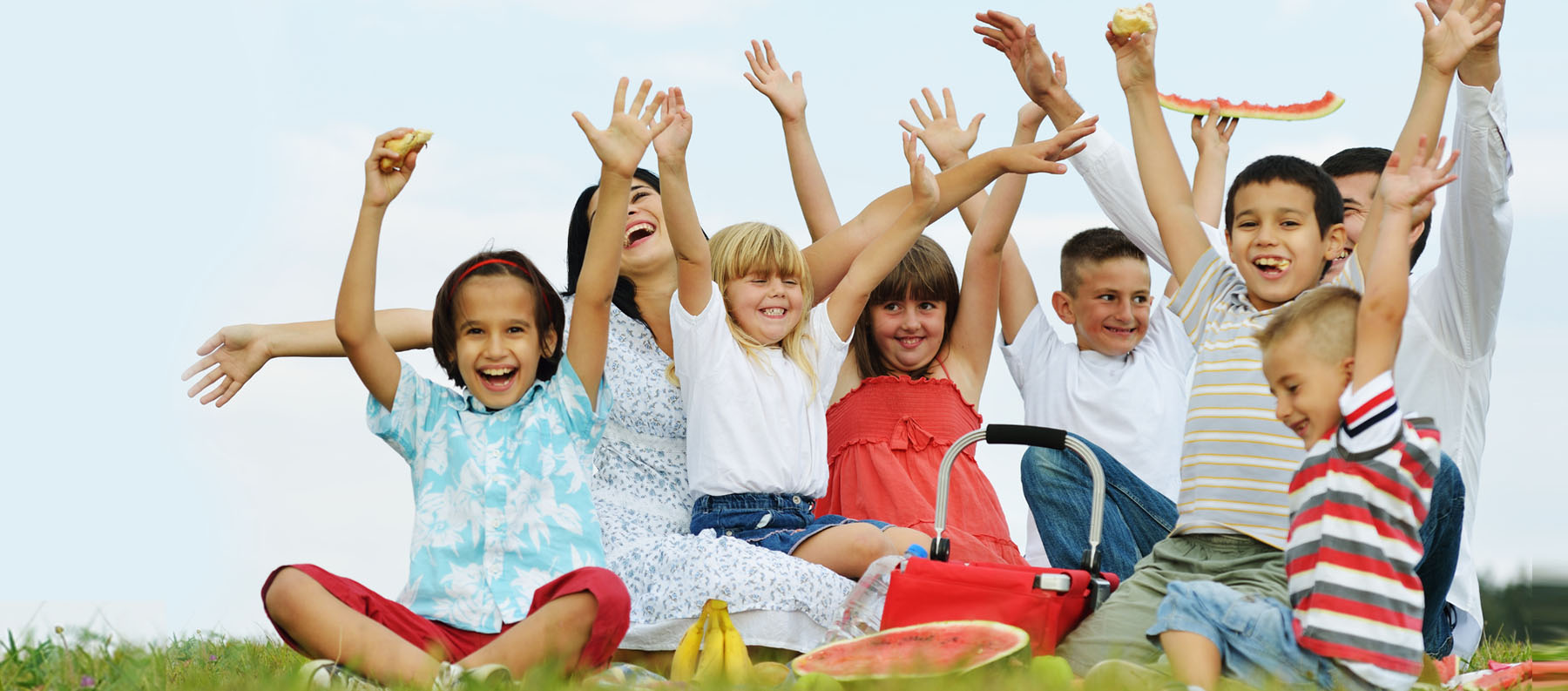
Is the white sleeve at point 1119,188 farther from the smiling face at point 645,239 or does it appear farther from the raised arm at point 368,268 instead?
the raised arm at point 368,268

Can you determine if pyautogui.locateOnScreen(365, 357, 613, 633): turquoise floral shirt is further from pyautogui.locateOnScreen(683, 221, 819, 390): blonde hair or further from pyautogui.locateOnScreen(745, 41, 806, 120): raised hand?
pyautogui.locateOnScreen(745, 41, 806, 120): raised hand

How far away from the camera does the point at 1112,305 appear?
5.40m

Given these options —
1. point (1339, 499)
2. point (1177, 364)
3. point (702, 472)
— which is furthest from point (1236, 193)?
point (702, 472)

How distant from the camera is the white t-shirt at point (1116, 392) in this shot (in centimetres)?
521

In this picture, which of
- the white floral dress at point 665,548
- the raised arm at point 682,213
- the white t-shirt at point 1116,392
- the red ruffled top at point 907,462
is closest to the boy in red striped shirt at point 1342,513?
the white floral dress at point 665,548

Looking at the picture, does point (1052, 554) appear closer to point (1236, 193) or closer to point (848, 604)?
point (848, 604)

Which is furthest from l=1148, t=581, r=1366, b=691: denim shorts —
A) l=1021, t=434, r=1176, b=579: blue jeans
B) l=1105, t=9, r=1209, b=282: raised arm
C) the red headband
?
the red headband

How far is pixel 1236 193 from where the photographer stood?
13.3ft

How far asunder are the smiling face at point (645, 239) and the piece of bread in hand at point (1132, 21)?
1728 millimetres

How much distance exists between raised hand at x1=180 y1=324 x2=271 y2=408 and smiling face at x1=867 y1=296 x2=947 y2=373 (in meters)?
2.30

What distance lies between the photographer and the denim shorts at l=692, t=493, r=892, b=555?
4453 mm

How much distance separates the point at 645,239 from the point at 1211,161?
218 cm

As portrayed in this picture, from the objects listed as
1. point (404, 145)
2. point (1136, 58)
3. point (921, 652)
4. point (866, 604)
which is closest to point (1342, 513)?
point (921, 652)

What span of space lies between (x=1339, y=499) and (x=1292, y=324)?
1.48 ft
